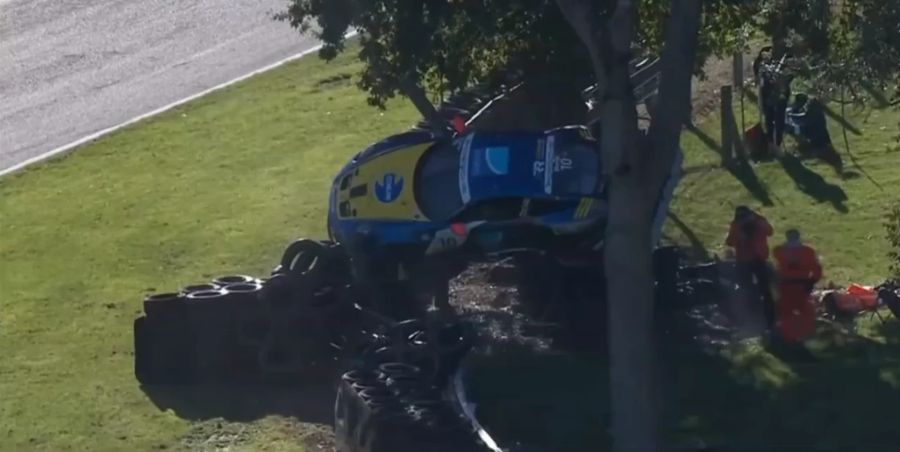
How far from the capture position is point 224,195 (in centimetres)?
2108

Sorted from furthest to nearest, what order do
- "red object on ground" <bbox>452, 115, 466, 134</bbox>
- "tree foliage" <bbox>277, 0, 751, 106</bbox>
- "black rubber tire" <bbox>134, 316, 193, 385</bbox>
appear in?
"red object on ground" <bbox>452, 115, 466, 134</bbox>, "tree foliage" <bbox>277, 0, 751, 106</bbox>, "black rubber tire" <bbox>134, 316, 193, 385</bbox>

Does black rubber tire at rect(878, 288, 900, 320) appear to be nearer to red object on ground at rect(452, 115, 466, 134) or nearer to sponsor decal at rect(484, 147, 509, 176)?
sponsor decal at rect(484, 147, 509, 176)

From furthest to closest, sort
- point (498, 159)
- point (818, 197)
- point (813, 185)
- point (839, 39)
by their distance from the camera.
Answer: point (813, 185)
point (818, 197)
point (498, 159)
point (839, 39)

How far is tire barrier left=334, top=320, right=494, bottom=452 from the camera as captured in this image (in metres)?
11.1

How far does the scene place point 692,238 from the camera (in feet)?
→ 59.9

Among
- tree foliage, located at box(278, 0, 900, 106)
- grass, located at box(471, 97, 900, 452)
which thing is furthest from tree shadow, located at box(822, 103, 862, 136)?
tree foliage, located at box(278, 0, 900, 106)

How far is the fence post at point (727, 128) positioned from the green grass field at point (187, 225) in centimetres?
28

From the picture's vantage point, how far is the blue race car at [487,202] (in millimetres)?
15586

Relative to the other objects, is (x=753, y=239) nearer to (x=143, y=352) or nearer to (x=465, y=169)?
(x=465, y=169)

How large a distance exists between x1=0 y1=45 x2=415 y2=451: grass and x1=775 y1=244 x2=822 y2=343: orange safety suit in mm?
4282

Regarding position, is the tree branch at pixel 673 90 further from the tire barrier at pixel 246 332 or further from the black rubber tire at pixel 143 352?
the black rubber tire at pixel 143 352

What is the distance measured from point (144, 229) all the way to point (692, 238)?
20.7 feet

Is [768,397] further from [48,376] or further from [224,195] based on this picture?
[224,195]

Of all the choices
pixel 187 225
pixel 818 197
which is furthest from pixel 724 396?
pixel 187 225
